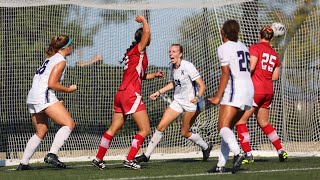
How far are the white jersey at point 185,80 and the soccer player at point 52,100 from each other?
1.93 m

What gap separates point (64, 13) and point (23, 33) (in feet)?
2.78

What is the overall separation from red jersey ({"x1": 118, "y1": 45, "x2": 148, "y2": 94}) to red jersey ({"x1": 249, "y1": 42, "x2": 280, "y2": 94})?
5.64ft

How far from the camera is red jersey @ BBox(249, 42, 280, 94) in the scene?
11.7 m

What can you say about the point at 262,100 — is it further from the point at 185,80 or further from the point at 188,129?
the point at 188,129

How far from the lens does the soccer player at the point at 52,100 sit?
10812 mm

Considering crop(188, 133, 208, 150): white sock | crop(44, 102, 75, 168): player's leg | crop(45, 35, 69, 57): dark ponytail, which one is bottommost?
crop(188, 133, 208, 150): white sock

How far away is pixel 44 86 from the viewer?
1098cm

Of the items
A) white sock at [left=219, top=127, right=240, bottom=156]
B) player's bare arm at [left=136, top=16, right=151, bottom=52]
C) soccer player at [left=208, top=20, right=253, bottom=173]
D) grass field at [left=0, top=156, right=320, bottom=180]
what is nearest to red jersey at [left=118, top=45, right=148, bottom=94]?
player's bare arm at [left=136, top=16, right=151, bottom=52]

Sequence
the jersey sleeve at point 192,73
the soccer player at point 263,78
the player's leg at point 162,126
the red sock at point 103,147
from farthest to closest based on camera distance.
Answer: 1. the jersey sleeve at point 192,73
2. the player's leg at point 162,126
3. the soccer player at point 263,78
4. the red sock at point 103,147

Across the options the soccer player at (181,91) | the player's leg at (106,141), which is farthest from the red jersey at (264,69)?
the player's leg at (106,141)

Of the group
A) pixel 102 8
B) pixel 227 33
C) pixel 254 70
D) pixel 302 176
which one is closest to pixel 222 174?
pixel 302 176

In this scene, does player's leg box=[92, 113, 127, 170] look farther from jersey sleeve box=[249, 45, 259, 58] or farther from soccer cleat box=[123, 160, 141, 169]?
jersey sleeve box=[249, 45, 259, 58]

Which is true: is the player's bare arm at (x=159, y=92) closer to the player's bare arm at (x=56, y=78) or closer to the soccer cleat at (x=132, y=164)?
the soccer cleat at (x=132, y=164)

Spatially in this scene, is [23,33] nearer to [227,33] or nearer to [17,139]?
[17,139]
